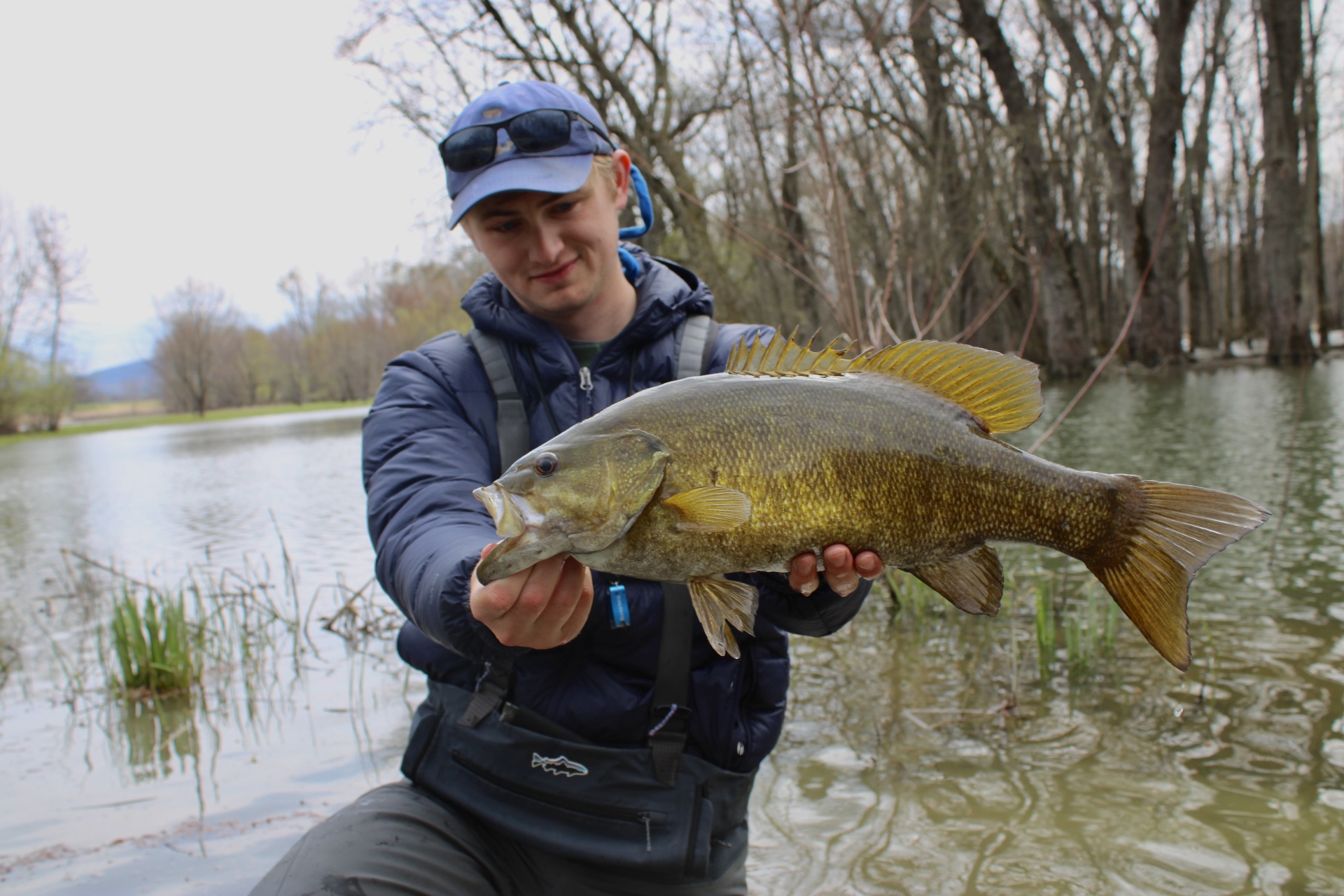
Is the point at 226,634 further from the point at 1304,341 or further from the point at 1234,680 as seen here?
the point at 1304,341

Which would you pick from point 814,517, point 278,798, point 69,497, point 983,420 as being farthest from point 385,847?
point 69,497

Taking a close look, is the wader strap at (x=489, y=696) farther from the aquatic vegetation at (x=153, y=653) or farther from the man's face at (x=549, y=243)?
the aquatic vegetation at (x=153, y=653)

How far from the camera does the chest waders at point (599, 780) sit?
2559 mm

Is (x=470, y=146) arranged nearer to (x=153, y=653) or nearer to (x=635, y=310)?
(x=635, y=310)

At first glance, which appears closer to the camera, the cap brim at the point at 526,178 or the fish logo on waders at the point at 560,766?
the fish logo on waders at the point at 560,766

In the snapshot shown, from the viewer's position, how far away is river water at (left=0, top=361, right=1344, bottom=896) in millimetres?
3576

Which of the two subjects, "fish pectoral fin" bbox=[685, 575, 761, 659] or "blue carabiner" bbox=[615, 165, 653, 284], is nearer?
"fish pectoral fin" bbox=[685, 575, 761, 659]

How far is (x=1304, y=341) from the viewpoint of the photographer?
20.5 metres

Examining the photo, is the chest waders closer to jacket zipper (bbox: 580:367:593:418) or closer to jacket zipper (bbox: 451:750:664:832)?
jacket zipper (bbox: 451:750:664:832)

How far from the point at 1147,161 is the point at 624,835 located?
23079mm

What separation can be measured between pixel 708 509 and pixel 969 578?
78 cm

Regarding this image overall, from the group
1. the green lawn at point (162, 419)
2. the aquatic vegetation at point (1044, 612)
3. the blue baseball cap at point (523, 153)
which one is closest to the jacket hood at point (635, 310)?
the blue baseball cap at point (523, 153)

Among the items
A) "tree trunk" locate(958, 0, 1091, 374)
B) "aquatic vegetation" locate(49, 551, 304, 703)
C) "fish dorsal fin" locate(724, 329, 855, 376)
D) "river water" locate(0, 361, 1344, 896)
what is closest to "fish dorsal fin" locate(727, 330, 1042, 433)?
"fish dorsal fin" locate(724, 329, 855, 376)

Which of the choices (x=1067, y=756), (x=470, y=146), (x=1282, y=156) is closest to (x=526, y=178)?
(x=470, y=146)
